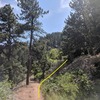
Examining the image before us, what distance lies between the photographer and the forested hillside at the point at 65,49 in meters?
18.8

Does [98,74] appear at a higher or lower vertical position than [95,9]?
lower

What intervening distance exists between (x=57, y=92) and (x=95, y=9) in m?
11.2

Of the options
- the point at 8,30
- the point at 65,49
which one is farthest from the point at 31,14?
the point at 65,49

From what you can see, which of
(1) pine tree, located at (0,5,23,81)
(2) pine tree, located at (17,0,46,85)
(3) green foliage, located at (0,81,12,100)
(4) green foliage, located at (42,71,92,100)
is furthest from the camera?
(1) pine tree, located at (0,5,23,81)

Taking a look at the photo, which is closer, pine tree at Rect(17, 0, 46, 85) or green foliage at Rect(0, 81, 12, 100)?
green foliage at Rect(0, 81, 12, 100)

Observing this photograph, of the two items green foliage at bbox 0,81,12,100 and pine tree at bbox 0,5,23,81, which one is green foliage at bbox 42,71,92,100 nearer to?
green foliage at bbox 0,81,12,100

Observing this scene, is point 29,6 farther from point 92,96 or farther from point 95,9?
point 92,96

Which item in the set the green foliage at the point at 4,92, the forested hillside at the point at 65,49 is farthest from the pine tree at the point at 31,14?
the green foliage at the point at 4,92

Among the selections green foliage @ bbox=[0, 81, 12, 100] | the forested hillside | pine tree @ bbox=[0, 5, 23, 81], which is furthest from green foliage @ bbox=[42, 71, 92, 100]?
pine tree @ bbox=[0, 5, 23, 81]

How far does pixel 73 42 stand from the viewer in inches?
1241

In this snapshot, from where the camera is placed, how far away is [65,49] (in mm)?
35000

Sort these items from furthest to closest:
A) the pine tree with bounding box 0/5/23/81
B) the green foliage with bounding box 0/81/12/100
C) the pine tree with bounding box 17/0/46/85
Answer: the pine tree with bounding box 0/5/23/81 → the pine tree with bounding box 17/0/46/85 → the green foliage with bounding box 0/81/12/100

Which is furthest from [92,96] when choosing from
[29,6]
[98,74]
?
[29,6]

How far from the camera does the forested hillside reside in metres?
18.8
